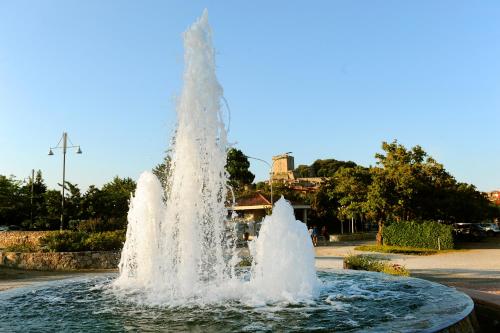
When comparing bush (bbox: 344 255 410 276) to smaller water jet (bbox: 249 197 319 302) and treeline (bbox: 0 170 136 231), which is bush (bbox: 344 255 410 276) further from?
treeline (bbox: 0 170 136 231)

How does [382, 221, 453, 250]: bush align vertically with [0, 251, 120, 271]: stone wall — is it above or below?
above

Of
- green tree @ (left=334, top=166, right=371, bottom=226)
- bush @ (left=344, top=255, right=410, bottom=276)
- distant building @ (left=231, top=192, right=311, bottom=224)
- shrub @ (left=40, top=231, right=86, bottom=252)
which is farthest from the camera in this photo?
distant building @ (left=231, top=192, right=311, bottom=224)

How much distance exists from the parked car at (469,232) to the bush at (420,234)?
8966 millimetres

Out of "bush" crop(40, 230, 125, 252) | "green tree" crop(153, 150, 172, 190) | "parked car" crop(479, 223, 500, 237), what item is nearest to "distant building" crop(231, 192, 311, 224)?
"green tree" crop(153, 150, 172, 190)

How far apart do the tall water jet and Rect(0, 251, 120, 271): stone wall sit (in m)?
10.5

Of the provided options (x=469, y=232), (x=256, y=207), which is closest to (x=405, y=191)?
(x=469, y=232)

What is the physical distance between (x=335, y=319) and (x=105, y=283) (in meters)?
7.20

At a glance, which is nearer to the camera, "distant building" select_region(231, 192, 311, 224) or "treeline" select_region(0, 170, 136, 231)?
"treeline" select_region(0, 170, 136, 231)

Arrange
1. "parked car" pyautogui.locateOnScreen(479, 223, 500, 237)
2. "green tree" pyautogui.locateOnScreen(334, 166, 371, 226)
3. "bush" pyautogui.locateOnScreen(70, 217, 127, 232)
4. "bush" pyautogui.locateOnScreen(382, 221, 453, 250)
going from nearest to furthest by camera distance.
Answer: "bush" pyautogui.locateOnScreen(70, 217, 127, 232) → "bush" pyautogui.locateOnScreen(382, 221, 453, 250) → "green tree" pyautogui.locateOnScreen(334, 166, 371, 226) → "parked car" pyautogui.locateOnScreen(479, 223, 500, 237)

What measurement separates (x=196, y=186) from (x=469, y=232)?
39.1 m

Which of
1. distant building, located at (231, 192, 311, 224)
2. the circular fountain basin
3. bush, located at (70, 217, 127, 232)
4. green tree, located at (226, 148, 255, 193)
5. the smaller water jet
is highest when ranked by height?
green tree, located at (226, 148, 255, 193)

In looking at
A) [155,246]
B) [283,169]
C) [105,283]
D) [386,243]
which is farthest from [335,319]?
[283,169]

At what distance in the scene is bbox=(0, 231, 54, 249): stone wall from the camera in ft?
90.1

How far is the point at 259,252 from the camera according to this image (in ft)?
31.5
